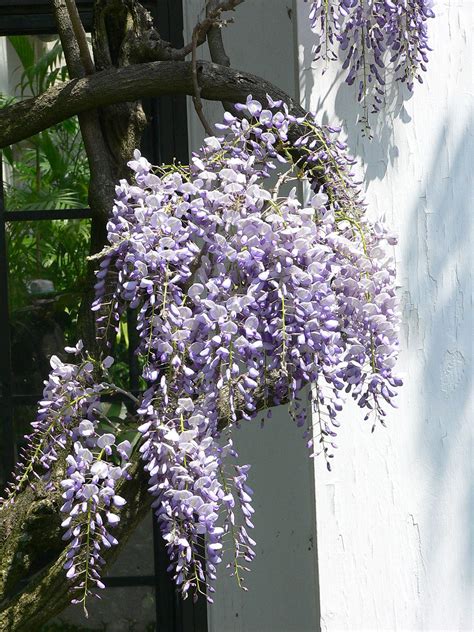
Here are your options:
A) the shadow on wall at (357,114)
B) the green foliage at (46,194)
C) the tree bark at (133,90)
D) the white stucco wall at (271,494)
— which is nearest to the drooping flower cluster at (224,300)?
the tree bark at (133,90)

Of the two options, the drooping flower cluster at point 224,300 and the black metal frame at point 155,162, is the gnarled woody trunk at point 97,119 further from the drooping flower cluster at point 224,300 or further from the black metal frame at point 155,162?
the black metal frame at point 155,162

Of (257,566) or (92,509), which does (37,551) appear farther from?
(257,566)

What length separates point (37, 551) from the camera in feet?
6.26

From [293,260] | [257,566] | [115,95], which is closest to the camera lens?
[293,260]

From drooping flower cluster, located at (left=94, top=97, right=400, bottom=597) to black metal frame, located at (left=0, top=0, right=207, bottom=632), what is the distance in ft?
3.65

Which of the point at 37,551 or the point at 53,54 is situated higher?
the point at 53,54

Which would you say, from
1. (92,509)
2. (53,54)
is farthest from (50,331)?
(92,509)

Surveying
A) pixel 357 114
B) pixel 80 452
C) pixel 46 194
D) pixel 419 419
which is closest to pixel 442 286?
pixel 419 419

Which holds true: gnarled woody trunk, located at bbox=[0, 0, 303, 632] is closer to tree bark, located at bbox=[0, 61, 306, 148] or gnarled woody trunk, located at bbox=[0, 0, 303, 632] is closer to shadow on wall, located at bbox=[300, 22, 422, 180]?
tree bark, located at bbox=[0, 61, 306, 148]

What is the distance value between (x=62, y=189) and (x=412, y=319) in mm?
1154

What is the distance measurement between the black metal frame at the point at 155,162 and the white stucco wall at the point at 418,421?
57cm

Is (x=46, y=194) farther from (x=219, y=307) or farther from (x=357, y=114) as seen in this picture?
(x=219, y=307)

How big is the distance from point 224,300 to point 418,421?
0.95 meters

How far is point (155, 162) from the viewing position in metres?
2.71
